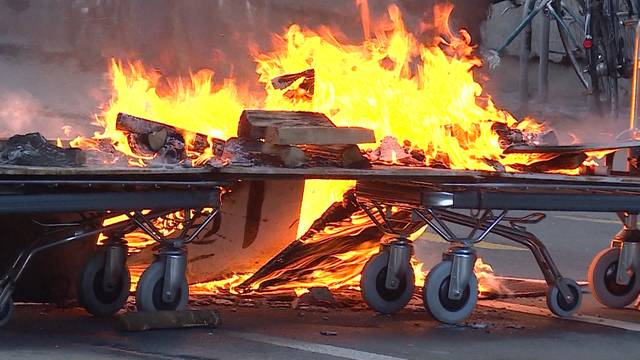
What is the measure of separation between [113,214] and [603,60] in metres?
13.2

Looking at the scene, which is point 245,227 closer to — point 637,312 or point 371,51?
point 371,51

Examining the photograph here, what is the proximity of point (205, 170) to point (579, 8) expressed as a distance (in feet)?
47.2

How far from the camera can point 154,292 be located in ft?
22.5

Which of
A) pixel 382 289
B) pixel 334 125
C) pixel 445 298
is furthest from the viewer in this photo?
pixel 382 289

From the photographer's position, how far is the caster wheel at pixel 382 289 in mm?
7586

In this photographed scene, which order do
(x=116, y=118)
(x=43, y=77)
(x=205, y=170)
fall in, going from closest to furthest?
(x=205, y=170) < (x=116, y=118) < (x=43, y=77)

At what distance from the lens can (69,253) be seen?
7223mm

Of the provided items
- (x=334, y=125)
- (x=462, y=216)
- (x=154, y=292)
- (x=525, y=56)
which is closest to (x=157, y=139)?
(x=154, y=292)

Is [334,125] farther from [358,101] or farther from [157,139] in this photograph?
[157,139]

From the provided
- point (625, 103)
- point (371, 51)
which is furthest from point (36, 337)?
point (625, 103)

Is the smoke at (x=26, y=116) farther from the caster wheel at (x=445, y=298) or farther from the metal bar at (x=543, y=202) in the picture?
the metal bar at (x=543, y=202)

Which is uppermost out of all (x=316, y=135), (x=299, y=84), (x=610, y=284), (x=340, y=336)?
(x=299, y=84)

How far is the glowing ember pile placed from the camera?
24.8 ft

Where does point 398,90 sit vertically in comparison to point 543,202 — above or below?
above
